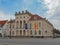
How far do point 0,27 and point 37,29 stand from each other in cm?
2346

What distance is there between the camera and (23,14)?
338ft

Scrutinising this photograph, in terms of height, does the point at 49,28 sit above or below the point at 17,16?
below

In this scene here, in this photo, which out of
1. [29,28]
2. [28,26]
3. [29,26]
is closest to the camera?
[29,28]

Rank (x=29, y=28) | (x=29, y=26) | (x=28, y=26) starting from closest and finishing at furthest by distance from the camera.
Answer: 1. (x=29, y=28)
2. (x=29, y=26)
3. (x=28, y=26)

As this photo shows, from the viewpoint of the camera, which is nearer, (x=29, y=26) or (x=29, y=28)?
(x=29, y=28)

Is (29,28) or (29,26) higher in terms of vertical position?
(29,26)

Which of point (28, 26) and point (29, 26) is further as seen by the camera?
point (28, 26)

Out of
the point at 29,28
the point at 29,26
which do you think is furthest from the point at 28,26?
the point at 29,28

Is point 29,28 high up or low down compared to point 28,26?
down

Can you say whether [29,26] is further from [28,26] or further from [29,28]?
[29,28]

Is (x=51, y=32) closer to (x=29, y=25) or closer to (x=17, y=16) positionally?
(x=29, y=25)

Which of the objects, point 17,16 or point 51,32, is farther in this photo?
point 17,16

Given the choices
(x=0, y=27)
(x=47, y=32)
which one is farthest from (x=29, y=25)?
(x=0, y=27)

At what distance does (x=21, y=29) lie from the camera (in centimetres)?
10138
